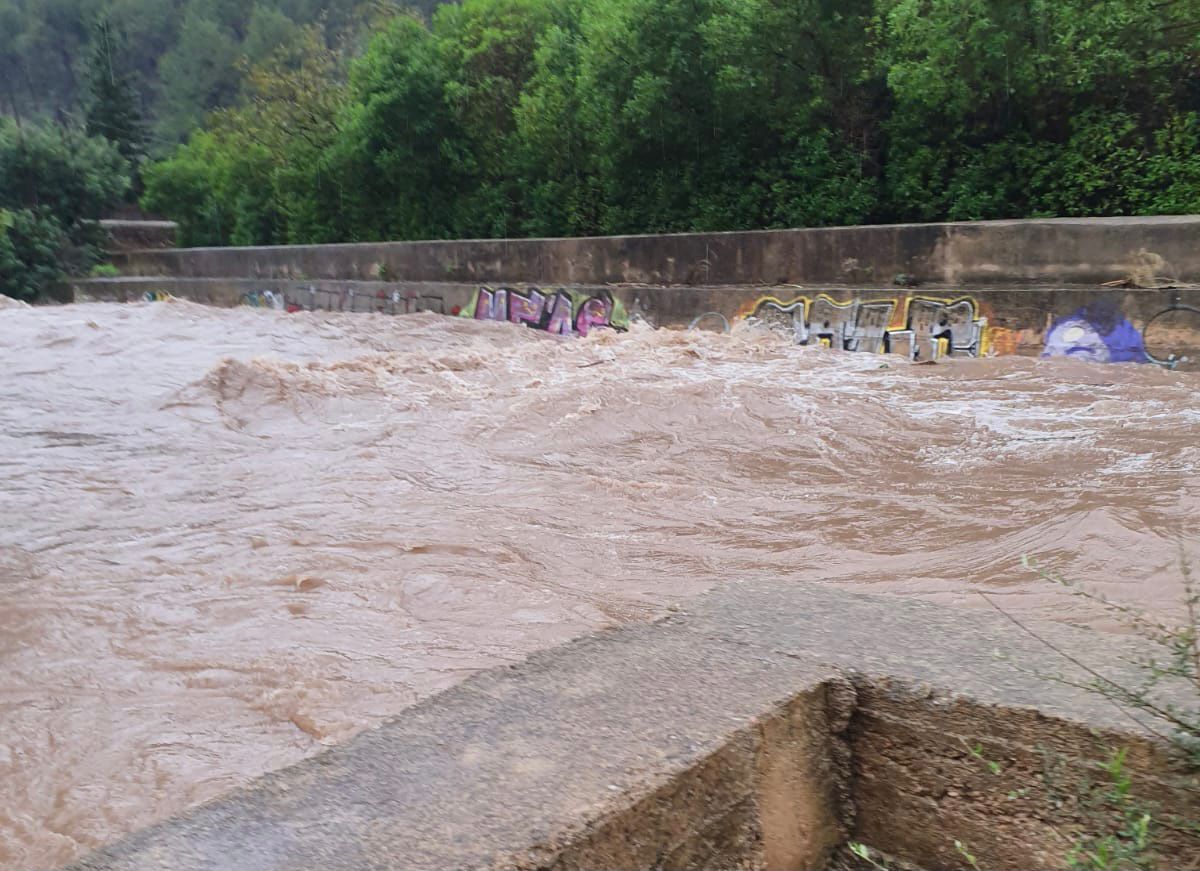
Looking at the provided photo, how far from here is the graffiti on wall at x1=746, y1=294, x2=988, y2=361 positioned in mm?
12453

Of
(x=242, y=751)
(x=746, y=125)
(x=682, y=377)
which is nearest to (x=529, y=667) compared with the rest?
(x=242, y=751)

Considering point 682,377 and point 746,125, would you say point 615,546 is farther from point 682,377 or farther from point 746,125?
point 746,125

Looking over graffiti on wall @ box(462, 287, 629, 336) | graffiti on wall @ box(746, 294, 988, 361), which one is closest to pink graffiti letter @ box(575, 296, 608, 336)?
graffiti on wall @ box(462, 287, 629, 336)

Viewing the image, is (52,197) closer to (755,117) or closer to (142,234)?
(142,234)

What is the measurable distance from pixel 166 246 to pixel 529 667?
40.2m

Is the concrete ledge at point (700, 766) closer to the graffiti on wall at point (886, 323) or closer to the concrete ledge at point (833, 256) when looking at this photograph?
the concrete ledge at point (833, 256)

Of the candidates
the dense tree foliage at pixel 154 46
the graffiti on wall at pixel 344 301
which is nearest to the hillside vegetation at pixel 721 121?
the graffiti on wall at pixel 344 301

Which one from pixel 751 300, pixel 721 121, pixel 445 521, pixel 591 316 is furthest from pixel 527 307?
pixel 445 521

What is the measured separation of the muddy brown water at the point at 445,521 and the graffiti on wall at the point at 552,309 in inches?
159

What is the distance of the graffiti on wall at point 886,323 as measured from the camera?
12.5 m

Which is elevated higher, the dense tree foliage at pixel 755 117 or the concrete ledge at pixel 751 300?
the dense tree foliage at pixel 755 117

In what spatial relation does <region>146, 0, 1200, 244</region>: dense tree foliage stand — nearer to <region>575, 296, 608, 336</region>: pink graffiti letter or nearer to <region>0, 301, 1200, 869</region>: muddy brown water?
<region>575, 296, 608, 336</region>: pink graffiti letter

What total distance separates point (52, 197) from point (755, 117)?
28234 mm

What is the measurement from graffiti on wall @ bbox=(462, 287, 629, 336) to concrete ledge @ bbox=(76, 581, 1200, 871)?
555 inches
